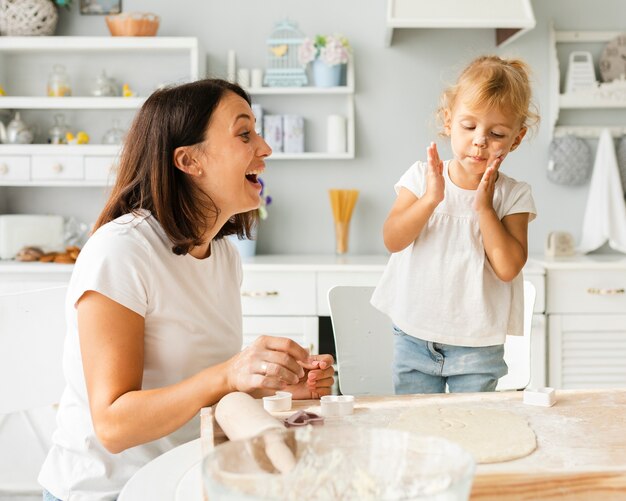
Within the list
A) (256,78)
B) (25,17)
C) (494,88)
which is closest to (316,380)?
(494,88)

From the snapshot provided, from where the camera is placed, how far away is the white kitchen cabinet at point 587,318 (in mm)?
3018

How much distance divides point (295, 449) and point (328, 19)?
322 centimetres

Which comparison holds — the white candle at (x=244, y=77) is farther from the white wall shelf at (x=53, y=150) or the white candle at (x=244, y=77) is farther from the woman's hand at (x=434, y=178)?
the woman's hand at (x=434, y=178)

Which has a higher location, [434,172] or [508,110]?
[508,110]

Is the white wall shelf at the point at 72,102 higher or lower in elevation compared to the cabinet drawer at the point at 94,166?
higher

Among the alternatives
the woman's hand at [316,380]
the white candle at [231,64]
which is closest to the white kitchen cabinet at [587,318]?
the white candle at [231,64]

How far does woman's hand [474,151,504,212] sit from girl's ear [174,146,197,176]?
0.69 meters

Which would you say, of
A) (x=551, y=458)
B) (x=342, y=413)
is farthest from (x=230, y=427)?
(x=551, y=458)

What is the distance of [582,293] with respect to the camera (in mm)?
3020

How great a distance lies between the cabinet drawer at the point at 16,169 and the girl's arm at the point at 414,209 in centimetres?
208

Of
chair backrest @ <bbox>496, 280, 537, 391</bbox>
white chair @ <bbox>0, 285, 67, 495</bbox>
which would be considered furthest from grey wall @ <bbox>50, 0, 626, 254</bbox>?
white chair @ <bbox>0, 285, 67, 495</bbox>

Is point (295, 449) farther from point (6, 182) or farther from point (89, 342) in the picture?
point (6, 182)

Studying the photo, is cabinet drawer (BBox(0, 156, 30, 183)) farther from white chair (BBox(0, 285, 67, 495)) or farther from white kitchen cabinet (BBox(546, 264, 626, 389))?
white kitchen cabinet (BBox(546, 264, 626, 389))

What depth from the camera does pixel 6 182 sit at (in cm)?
340
